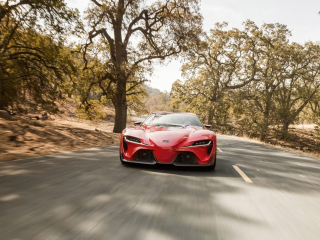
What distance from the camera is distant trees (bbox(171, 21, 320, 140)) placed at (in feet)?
107

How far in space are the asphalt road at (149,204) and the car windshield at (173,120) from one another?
5.05ft

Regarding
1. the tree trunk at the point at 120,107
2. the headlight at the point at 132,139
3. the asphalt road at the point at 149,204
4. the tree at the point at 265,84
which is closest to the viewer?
the asphalt road at the point at 149,204

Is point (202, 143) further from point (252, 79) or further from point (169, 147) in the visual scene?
point (252, 79)

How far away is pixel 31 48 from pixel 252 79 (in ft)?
89.3

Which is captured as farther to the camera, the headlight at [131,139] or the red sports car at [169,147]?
the headlight at [131,139]

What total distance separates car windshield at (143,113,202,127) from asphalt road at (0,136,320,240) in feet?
5.05

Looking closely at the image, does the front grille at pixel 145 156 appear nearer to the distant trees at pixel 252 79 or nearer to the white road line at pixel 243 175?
the white road line at pixel 243 175

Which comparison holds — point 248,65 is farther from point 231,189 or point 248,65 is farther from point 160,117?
point 231,189

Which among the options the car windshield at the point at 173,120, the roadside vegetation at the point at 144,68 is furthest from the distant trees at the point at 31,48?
the car windshield at the point at 173,120

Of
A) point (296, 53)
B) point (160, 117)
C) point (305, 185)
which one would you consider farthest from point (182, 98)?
point (305, 185)

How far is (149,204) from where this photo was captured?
9.81ft

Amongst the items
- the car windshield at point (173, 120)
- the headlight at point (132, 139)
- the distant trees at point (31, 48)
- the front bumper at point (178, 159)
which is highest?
the distant trees at point (31, 48)

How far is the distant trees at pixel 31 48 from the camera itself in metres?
11.1

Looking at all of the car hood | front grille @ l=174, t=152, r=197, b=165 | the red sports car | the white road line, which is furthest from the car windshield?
the white road line
